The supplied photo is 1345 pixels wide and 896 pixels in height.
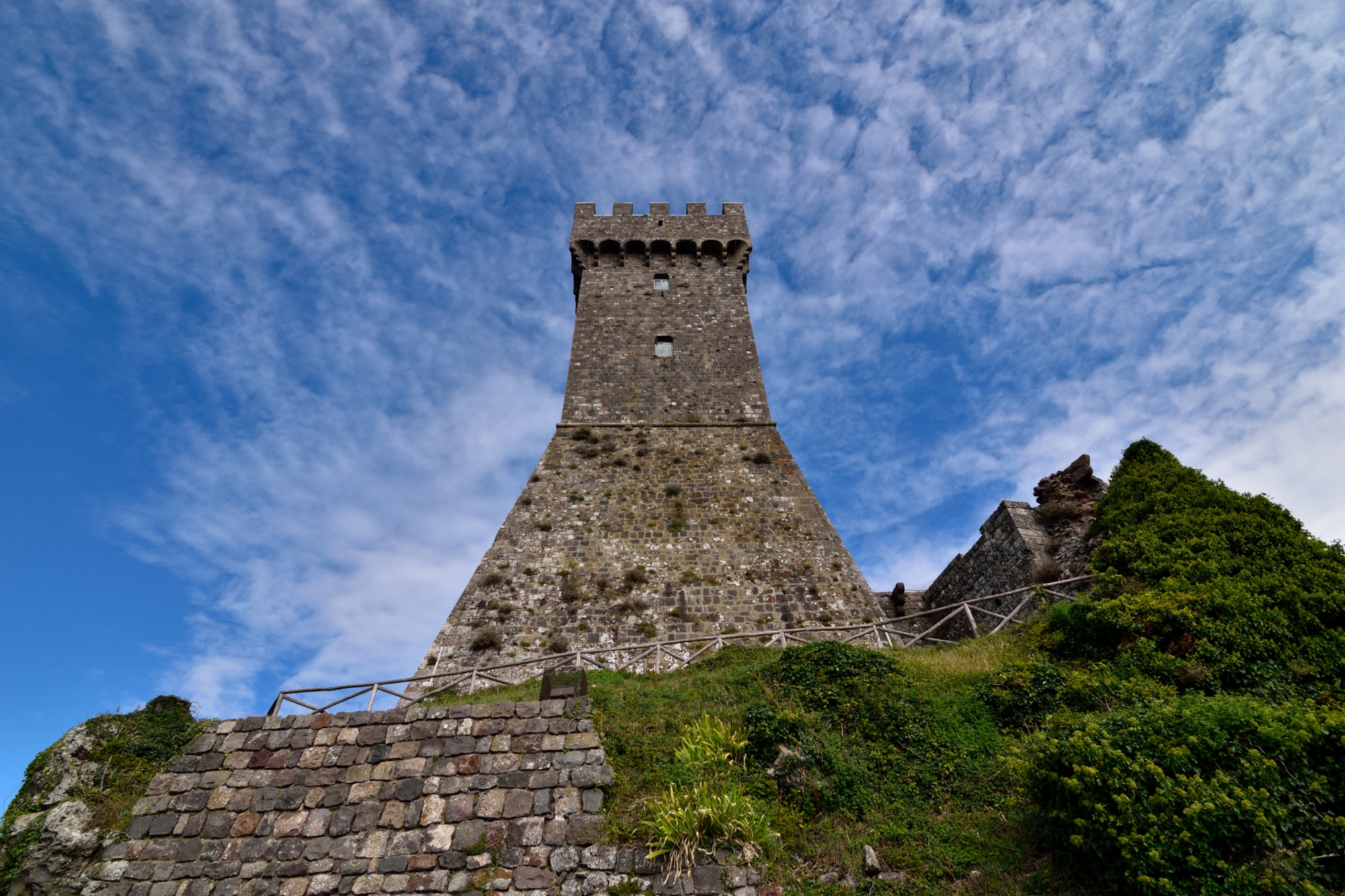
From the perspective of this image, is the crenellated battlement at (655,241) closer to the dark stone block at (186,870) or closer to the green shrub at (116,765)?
the green shrub at (116,765)

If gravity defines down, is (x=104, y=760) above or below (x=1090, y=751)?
above

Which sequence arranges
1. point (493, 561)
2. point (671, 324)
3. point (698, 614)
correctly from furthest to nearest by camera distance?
point (671, 324) → point (493, 561) → point (698, 614)

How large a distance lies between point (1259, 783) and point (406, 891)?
803 cm

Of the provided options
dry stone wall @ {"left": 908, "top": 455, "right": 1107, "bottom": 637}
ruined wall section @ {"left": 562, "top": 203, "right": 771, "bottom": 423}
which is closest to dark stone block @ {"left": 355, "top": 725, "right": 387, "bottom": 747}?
ruined wall section @ {"left": 562, "top": 203, "right": 771, "bottom": 423}

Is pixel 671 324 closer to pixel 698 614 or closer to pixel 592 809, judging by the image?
pixel 698 614

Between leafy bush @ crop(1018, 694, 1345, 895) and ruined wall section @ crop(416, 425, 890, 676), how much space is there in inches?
339

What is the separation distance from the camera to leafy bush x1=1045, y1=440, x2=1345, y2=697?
7.42 meters

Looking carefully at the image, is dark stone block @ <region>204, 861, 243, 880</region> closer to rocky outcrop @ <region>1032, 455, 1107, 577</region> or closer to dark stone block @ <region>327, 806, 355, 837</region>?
dark stone block @ <region>327, 806, 355, 837</region>

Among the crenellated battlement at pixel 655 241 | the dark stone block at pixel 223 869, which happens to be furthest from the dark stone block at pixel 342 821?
the crenellated battlement at pixel 655 241

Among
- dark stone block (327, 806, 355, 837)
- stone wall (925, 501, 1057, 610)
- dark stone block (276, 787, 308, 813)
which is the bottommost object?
dark stone block (327, 806, 355, 837)

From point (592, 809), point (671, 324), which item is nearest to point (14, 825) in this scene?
point (592, 809)

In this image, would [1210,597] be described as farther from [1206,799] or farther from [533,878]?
[533,878]

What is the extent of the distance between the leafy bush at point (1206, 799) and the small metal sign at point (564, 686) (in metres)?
5.44

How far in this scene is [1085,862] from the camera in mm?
5539
